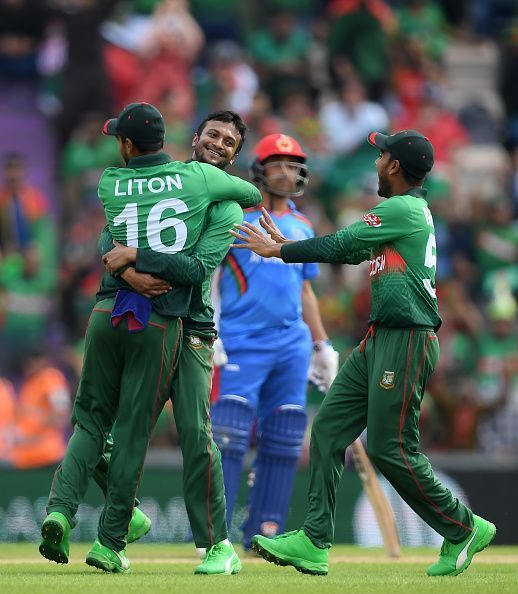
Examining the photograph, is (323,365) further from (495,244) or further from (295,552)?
(495,244)

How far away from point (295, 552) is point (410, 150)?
7.15ft

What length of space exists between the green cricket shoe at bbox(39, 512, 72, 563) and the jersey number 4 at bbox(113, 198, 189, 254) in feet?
4.62

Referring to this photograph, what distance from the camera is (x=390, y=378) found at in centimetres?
701

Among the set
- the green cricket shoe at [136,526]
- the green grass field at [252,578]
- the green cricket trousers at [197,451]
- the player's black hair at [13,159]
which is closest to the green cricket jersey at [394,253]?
the green cricket trousers at [197,451]

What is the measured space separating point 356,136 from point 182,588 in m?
11.6

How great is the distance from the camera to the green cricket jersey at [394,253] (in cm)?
702

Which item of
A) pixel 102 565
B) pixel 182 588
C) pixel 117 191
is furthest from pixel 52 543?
pixel 117 191

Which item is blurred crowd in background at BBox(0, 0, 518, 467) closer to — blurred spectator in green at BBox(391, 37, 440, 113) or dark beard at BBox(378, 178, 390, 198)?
blurred spectator in green at BBox(391, 37, 440, 113)

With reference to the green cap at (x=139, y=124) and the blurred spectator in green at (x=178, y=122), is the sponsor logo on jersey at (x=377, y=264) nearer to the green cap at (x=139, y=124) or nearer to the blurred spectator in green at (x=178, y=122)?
the green cap at (x=139, y=124)

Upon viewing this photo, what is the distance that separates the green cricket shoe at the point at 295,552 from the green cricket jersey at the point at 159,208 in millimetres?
1260

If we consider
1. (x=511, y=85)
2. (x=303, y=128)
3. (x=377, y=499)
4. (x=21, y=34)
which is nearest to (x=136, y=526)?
(x=377, y=499)

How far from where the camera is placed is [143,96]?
664 inches

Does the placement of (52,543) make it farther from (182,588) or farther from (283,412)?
(283,412)

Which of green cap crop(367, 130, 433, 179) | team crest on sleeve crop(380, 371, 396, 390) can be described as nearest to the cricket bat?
team crest on sleeve crop(380, 371, 396, 390)
